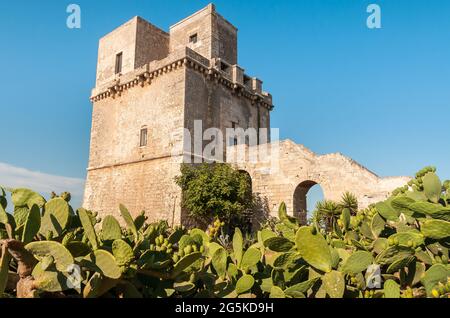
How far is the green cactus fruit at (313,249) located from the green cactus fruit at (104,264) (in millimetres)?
1014

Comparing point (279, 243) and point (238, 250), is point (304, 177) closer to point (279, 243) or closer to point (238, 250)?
point (238, 250)

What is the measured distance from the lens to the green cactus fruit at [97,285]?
1507 mm

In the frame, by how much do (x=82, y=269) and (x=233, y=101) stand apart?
55.8 feet

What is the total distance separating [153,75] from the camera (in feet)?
55.2

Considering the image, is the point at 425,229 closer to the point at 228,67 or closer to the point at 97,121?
the point at 228,67

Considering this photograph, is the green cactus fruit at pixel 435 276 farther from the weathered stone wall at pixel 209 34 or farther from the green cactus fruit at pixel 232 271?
the weathered stone wall at pixel 209 34

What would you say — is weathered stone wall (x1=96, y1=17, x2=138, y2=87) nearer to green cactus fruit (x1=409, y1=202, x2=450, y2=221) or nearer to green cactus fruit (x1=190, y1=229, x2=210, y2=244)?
green cactus fruit (x1=190, y1=229, x2=210, y2=244)

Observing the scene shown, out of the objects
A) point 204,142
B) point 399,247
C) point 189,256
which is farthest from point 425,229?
point 204,142

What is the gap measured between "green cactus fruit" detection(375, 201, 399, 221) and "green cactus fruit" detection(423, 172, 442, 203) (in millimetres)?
382

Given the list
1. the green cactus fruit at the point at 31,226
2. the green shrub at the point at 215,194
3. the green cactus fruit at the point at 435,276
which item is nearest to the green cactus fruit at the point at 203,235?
the green cactus fruit at the point at 31,226

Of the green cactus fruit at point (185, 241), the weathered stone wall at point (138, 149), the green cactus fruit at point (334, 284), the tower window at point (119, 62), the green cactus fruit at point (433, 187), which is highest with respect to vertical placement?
the tower window at point (119, 62)

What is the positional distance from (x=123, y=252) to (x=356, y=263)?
1.30 m

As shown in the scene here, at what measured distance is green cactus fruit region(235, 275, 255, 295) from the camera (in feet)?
6.45

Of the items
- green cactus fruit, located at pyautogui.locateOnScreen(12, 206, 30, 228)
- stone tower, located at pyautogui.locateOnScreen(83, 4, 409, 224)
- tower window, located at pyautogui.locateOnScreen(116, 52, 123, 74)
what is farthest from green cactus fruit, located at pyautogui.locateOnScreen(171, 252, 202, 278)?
tower window, located at pyautogui.locateOnScreen(116, 52, 123, 74)
